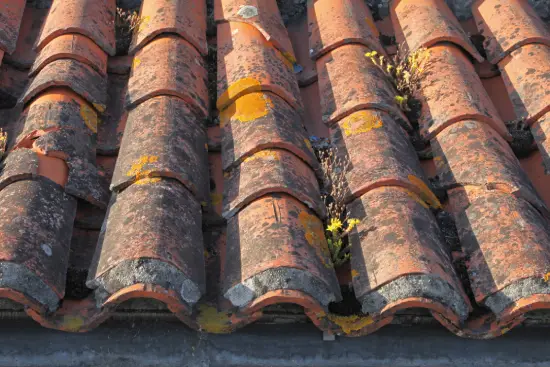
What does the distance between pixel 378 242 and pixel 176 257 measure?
36.2 inches

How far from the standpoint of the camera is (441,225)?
3584 millimetres

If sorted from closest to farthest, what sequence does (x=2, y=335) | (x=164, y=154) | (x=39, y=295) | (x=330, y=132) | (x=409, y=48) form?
(x=39, y=295), (x=2, y=335), (x=164, y=154), (x=330, y=132), (x=409, y=48)

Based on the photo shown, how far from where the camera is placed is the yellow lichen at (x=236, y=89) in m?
4.12

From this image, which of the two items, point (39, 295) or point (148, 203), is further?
point (148, 203)

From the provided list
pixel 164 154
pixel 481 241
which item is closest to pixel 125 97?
pixel 164 154

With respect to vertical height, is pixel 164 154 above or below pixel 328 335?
above

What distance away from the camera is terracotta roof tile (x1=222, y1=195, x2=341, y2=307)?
299 centimetres

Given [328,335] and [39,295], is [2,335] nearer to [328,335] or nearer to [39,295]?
[39,295]

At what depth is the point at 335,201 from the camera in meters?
3.59

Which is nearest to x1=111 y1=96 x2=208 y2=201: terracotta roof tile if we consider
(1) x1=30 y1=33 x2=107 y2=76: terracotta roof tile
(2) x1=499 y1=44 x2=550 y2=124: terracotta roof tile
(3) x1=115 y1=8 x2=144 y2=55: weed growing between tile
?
(1) x1=30 y1=33 x2=107 y2=76: terracotta roof tile

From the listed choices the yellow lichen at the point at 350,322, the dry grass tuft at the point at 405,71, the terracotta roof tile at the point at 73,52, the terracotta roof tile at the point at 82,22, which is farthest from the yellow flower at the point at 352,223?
the terracotta roof tile at the point at 82,22

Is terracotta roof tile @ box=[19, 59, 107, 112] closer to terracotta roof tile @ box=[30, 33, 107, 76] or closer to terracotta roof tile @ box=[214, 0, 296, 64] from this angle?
terracotta roof tile @ box=[30, 33, 107, 76]

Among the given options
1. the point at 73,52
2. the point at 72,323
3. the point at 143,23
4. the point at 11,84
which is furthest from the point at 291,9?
the point at 72,323

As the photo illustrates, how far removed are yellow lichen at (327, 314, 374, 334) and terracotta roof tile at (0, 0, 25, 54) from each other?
2759 mm
